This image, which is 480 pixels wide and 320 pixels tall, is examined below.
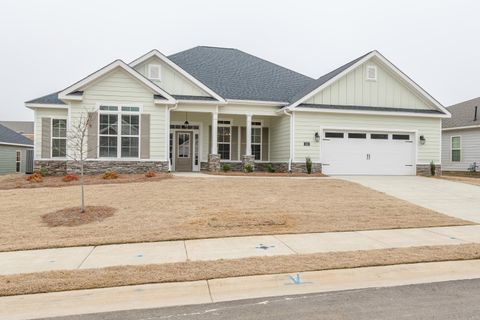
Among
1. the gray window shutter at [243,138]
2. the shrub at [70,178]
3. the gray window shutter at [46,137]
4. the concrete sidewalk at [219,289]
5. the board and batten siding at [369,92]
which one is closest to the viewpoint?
the concrete sidewalk at [219,289]

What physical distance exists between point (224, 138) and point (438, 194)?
11458 mm

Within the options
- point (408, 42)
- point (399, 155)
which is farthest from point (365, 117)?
point (408, 42)

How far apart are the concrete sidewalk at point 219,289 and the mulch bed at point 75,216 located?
15.2 feet

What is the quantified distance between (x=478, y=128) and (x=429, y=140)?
622 cm

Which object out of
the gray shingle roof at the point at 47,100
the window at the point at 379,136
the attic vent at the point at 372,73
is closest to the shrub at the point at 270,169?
the window at the point at 379,136

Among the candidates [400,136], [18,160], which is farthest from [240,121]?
[18,160]

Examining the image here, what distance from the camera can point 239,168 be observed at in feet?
70.0

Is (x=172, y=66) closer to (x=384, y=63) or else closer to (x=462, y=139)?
(x=384, y=63)

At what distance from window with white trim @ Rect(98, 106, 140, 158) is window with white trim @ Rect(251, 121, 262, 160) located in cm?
720

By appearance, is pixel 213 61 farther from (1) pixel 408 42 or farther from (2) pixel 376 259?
(1) pixel 408 42

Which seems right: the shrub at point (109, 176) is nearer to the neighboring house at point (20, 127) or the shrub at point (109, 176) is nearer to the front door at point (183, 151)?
the front door at point (183, 151)

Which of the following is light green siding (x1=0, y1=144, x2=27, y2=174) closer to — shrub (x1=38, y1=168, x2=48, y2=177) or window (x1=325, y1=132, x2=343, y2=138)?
shrub (x1=38, y1=168, x2=48, y2=177)

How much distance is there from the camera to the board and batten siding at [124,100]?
16984mm

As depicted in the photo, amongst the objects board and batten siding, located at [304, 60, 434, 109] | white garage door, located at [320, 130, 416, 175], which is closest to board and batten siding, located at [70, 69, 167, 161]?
board and batten siding, located at [304, 60, 434, 109]
